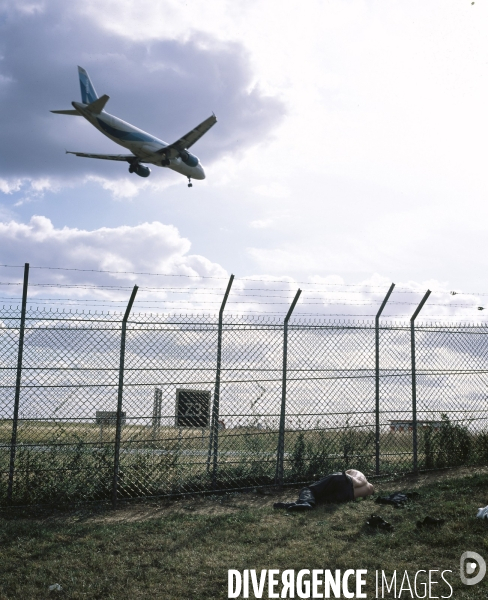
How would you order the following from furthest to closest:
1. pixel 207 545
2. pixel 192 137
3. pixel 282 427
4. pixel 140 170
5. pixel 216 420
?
pixel 140 170
pixel 192 137
pixel 282 427
pixel 216 420
pixel 207 545

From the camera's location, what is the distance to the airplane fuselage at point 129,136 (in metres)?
Answer: 25.3

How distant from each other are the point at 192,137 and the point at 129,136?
298 centimetres

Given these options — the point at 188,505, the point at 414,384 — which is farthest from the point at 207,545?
the point at 414,384

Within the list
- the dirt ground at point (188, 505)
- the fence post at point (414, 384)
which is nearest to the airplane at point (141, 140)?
the fence post at point (414, 384)

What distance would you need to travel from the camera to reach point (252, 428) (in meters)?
8.44

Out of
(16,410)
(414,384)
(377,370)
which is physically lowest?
(16,410)

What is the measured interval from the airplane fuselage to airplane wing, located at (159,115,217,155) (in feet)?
1.76

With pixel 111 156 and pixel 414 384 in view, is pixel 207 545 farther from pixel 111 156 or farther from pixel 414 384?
pixel 111 156

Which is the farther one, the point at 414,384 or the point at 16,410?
the point at 414,384

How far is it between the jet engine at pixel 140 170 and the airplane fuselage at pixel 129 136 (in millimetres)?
1572

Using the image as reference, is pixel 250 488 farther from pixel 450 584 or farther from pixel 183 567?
pixel 450 584

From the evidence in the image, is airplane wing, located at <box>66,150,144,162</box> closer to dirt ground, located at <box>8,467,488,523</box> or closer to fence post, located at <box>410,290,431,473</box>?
fence post, located at <box>410,290,431,473</box>

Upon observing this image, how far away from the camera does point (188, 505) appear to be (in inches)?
301

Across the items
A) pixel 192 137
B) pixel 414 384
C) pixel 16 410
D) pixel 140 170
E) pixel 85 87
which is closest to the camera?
pixel 16 410
